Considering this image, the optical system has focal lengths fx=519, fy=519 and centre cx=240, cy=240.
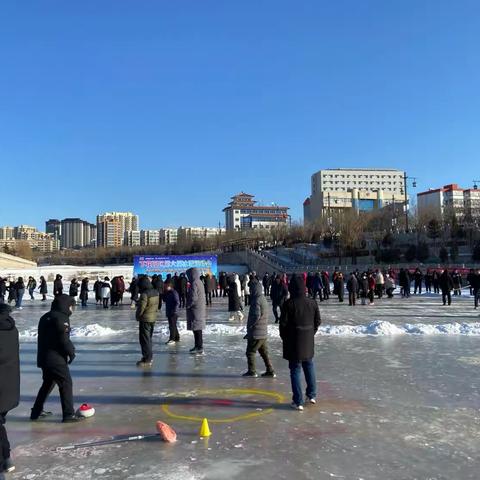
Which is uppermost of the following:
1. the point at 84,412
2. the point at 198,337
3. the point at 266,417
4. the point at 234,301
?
the point at 234,301

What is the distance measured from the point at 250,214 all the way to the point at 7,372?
156402 millimetres

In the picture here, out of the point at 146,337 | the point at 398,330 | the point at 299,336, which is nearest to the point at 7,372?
the point at 299,336

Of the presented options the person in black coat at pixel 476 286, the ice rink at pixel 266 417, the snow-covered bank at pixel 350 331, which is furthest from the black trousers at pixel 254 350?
the person in black coat at pixel 476 286

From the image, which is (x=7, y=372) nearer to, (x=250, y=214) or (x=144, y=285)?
(x=144, y=285)

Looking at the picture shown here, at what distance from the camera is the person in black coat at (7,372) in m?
3.85

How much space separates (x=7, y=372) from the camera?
3930 millimetres

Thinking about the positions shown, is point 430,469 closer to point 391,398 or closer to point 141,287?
point 391,398

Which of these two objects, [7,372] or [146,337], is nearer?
[7,372]

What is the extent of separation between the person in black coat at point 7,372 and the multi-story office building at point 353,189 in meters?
125

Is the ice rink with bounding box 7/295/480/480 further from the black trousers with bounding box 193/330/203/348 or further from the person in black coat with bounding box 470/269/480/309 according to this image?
the person in black coat with bounding box 470/269/480/309

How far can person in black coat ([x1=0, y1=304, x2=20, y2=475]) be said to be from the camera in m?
3.85

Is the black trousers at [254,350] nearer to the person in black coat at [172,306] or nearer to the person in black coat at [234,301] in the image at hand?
the person in black coat at [172,306]

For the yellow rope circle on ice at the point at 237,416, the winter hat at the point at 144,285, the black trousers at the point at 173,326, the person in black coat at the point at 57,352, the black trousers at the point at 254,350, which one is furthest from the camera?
the black trousers at the point at 173,326

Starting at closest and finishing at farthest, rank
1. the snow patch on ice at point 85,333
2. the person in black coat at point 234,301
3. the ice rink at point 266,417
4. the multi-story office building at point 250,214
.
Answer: the ice rink at point 266,417, the snow patch on ice at point 85,333, the person in black coat at point 234,301, the multi-story office building at point 250,214
